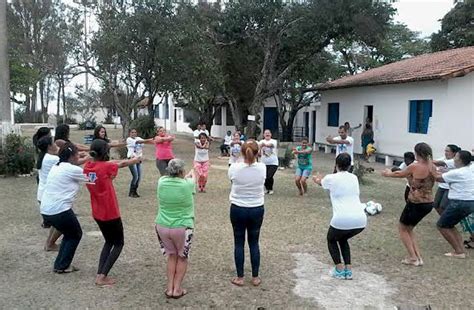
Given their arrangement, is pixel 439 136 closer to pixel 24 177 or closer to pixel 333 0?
pixel 333 0

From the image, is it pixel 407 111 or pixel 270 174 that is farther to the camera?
pixel 407 111

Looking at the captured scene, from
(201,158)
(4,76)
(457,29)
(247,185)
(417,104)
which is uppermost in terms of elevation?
(457,29)

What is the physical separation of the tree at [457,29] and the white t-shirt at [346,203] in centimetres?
2593

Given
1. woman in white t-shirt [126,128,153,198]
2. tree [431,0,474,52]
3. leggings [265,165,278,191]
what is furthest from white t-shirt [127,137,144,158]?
tree [431,0,474,52]

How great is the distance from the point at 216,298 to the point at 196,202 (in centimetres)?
522

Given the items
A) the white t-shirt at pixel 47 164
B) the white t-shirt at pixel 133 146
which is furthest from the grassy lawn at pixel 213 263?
the white t-shirt at pixel 133 146

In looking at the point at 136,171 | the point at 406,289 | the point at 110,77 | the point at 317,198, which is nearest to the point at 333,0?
the point at 110,77

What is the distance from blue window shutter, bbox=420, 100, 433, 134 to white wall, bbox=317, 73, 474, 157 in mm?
199

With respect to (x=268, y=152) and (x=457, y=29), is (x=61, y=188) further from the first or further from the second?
(x=457, y=29)

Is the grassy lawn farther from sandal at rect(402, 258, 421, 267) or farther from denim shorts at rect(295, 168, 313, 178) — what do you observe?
denim shorts at rect(295, 168, 313, 178)

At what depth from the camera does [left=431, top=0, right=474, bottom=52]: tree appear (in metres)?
27.8

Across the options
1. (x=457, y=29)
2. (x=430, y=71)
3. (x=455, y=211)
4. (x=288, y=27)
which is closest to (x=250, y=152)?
(x=455, y=211)

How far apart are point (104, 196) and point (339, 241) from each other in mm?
2518

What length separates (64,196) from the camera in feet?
17.8
